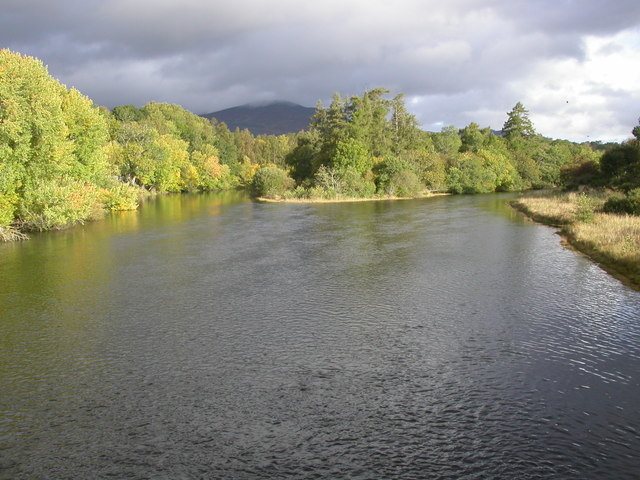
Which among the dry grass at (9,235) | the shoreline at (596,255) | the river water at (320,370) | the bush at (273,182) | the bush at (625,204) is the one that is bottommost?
the river water at (320,370)

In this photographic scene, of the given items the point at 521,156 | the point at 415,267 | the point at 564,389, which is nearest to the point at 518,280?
the point at 415,267

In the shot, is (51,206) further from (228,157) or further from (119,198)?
(228,157)

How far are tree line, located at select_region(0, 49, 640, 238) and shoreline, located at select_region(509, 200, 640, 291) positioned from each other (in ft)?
47.7

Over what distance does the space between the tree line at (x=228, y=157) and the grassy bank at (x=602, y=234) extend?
11.9 m

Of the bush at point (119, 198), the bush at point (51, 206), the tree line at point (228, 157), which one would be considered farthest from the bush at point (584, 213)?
the bush at point (119, 198)

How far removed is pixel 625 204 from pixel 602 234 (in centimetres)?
945

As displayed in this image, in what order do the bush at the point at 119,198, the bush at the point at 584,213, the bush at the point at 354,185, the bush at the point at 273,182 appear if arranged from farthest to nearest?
1. the bush at the point at 273,182
2. the bush at the point at 354,185
3. the bush at the point at 119,198
4. the bush at the point at 584,213

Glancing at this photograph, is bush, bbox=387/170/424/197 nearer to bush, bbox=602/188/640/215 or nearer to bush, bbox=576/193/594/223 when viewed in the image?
bush, bbox=576/193/594/223

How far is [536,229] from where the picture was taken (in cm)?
3981

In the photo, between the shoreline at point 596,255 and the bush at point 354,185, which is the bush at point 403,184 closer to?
the bush at point 354,185

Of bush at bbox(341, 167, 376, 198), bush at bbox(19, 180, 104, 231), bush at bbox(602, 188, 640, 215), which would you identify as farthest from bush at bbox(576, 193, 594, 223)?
bush at bbox(341, 167, 376, 198)

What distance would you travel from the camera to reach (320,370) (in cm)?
1323

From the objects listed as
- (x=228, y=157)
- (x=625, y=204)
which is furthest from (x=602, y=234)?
(x=228, y=157)

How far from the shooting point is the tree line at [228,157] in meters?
39.4
